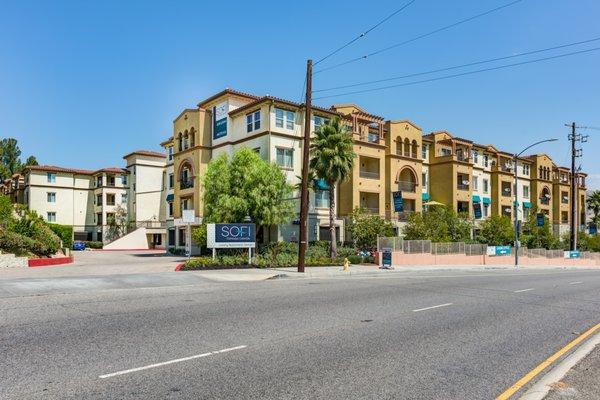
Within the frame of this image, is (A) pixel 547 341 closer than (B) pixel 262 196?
Yes

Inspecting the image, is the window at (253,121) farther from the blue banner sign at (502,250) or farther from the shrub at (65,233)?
the blue banner sign at (502,250)

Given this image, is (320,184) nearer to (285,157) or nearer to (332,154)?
(285,157)

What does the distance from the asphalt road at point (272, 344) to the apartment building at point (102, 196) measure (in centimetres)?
5149

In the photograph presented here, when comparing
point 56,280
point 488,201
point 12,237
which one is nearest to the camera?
point 56,280

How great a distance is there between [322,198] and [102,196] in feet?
130

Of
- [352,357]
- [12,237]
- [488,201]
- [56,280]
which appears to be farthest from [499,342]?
[488,201]

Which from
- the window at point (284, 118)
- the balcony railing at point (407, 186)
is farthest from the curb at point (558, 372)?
the balcony railing at point (407, 186)

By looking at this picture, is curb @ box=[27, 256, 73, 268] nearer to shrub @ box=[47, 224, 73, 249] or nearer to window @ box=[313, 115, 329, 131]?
window @ box=[313, 115, 329, 131]

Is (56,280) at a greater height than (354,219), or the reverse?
(354,219)

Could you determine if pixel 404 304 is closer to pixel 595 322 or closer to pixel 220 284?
pixel 595 322

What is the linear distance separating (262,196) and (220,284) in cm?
1528

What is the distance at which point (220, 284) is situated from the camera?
61.4ft

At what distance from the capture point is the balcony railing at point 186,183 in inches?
1788

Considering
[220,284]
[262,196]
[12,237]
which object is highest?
[262,196]
